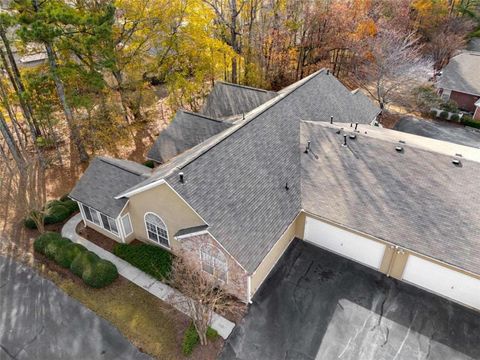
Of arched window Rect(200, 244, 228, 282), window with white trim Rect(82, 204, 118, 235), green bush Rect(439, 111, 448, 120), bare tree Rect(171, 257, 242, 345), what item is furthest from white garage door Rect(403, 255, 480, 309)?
green bush Rect(439, 111, 448, 120)

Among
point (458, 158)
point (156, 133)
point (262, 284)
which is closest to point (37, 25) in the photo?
point (156, 133)

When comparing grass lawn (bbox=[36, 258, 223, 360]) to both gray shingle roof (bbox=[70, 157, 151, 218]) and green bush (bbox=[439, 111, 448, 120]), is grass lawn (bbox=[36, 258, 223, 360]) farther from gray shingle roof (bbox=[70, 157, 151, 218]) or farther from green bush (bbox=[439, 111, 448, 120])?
green bush (bbox=[439, 111, 448, 120])

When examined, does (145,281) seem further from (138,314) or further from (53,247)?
(53,247)

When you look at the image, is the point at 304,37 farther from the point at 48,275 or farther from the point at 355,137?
the point at 48,275

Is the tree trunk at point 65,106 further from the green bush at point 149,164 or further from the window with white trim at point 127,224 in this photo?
the window with white trim at point 127,224

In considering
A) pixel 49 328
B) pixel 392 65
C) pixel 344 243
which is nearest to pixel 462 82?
pixel 392 65

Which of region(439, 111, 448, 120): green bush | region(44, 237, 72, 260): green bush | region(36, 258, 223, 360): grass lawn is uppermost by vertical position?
region(439, 111, 448, 120): green bush

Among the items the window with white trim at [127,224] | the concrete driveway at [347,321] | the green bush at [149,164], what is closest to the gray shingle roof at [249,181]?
the window with white trim at [127,224]
